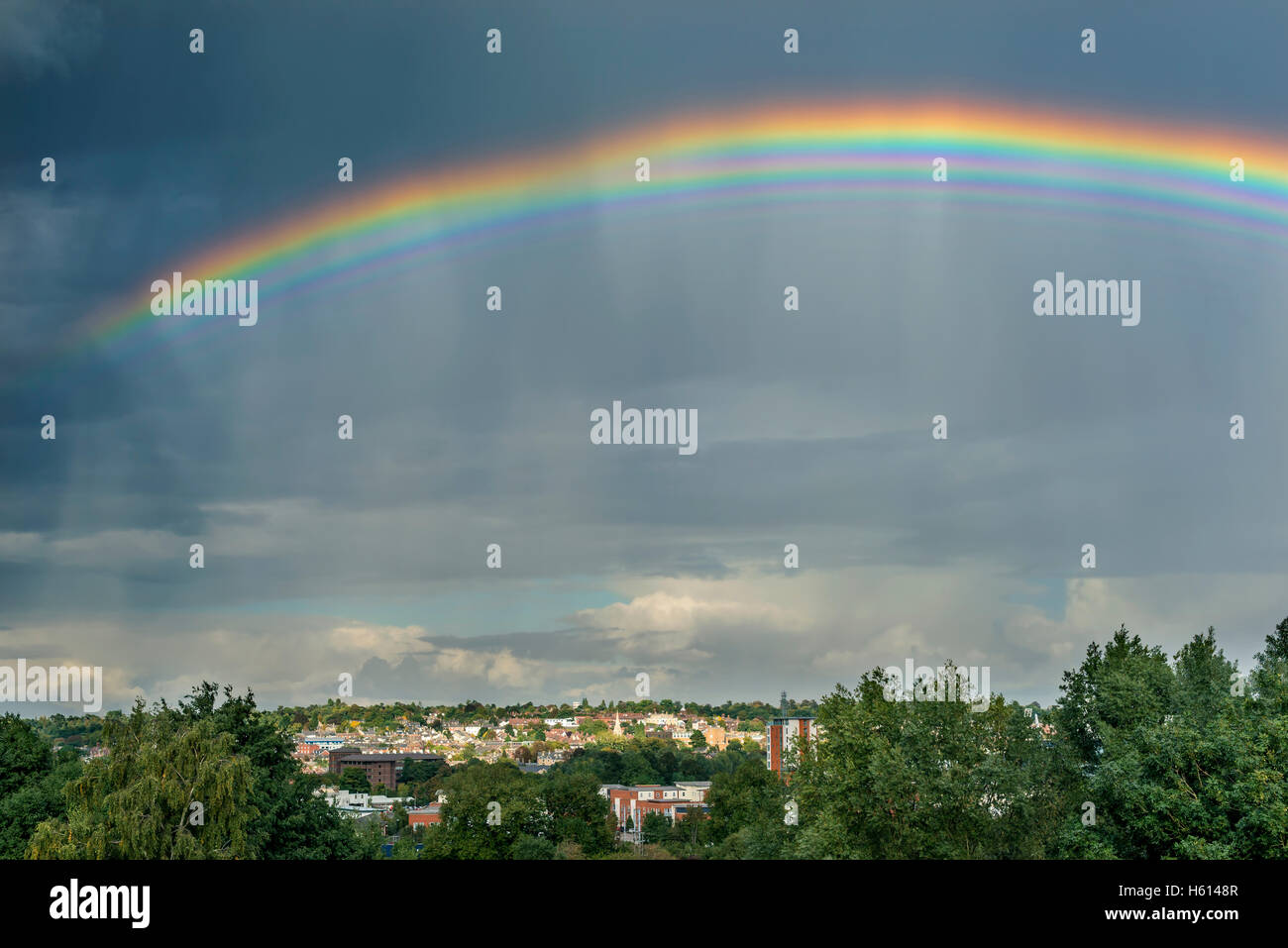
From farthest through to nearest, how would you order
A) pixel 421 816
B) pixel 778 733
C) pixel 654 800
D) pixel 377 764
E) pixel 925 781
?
1. pixel 377 764
2. pixel 778 733
3. pixel 654 800
4. pixel 421 816
5. pixel 925 781

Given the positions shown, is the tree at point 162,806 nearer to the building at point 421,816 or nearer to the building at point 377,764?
the building at point 421,816

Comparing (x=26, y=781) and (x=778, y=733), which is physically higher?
(x=26, y=781)

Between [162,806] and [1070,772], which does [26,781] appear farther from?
[1070,772]

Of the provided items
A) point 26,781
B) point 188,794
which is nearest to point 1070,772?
point 188,794

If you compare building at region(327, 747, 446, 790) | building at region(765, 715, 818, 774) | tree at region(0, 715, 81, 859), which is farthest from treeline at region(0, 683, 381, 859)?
building at region(327, 747, 446, 790)

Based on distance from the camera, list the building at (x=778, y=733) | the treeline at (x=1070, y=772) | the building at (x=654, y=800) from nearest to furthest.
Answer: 1. the treeline at (x=1070, y=772)
2. the building at (x=654, y=800)
3. the building at (x=778, y=733)

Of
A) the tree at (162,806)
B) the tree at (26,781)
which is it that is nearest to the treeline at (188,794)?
the tree at (162,806)

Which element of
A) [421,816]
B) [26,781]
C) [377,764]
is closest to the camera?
[26,781]
